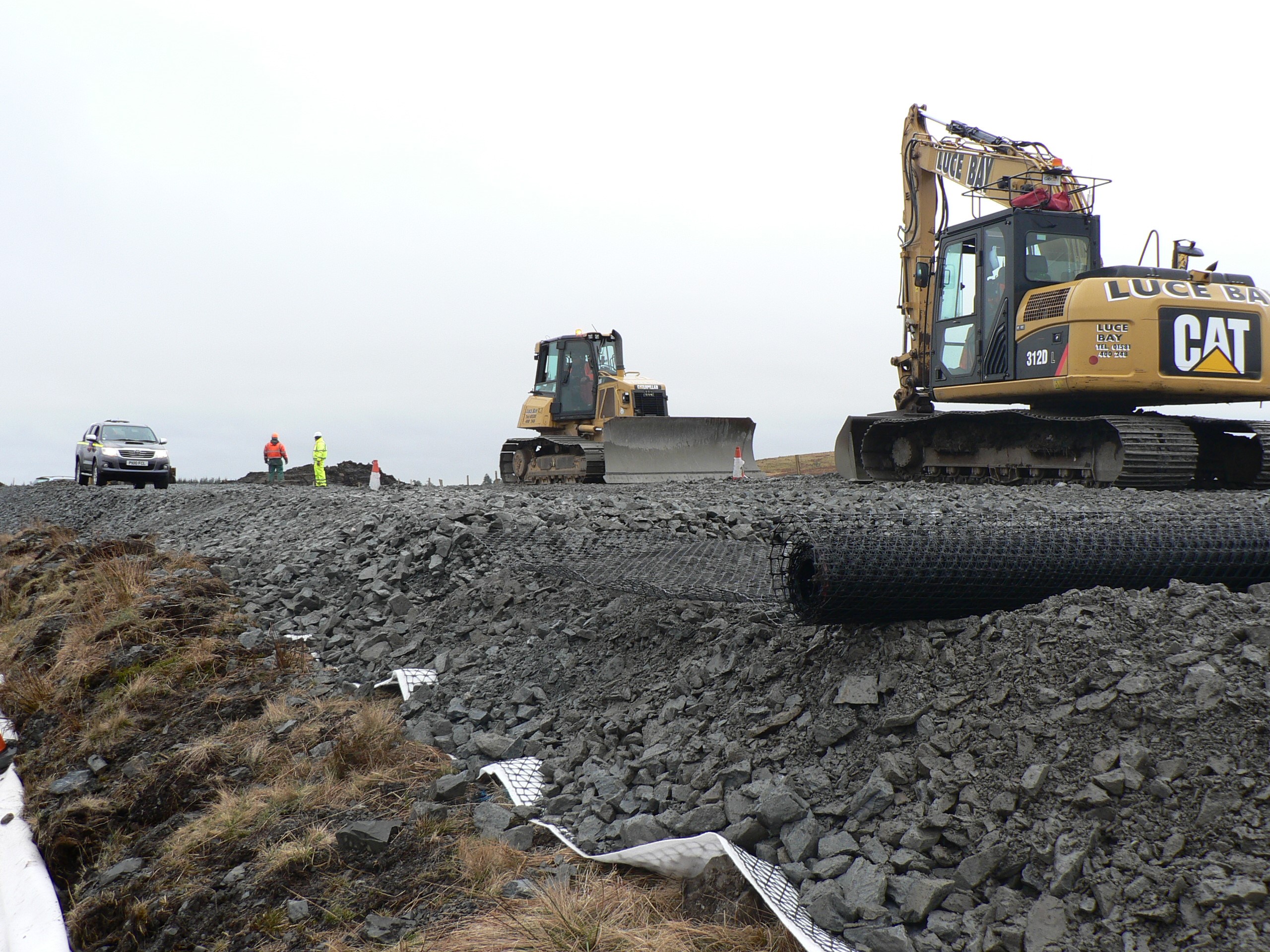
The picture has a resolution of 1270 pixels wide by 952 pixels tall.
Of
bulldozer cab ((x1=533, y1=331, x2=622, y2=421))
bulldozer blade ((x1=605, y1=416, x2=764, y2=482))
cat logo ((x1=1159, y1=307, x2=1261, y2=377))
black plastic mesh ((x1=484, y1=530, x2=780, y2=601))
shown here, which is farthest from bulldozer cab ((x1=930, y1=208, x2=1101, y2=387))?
bulldozer cab ((x1=533, y1=331, x2=622, y2=421))

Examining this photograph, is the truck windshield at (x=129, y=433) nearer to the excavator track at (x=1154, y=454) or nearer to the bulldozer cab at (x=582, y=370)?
the bulldozer cab at (x=582, y=370)

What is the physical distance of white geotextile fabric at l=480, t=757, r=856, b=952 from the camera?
2.82 m

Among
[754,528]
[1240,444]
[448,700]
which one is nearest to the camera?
[448,700]

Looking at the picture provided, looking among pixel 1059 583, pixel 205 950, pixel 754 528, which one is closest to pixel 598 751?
pixel 205 950

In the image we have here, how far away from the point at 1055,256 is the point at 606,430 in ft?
26.1

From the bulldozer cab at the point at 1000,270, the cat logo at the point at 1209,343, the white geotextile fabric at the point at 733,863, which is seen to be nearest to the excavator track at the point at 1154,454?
the cat logo at the point at 1209,343

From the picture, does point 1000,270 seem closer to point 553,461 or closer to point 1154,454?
point 1154,454

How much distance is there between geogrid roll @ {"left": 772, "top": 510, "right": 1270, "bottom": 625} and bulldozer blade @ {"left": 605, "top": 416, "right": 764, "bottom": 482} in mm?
12887

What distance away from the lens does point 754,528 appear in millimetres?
7754

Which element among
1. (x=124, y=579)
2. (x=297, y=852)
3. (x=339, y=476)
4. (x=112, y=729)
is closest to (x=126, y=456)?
(x=339, y=476)

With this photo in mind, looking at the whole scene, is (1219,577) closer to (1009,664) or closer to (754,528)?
(1009,664)

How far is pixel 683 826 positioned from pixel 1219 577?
265 centimetres

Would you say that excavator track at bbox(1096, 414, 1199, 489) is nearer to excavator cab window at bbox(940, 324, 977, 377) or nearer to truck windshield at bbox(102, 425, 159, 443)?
excavator cab window at bbox(940, 324, 977, 377)

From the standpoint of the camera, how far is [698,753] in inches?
150
